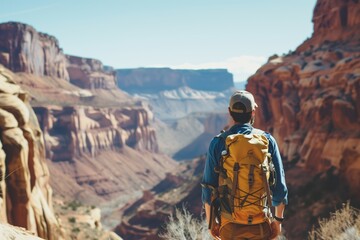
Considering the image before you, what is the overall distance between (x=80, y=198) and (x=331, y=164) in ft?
176

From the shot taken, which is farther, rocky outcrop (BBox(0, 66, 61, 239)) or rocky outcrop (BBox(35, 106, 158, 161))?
rocky outcrop (BBox(35, 106, 158, 161))

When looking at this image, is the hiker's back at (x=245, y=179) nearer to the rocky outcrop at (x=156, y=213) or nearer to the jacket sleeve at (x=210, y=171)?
the jacket sleeve at (x=210, y=171)

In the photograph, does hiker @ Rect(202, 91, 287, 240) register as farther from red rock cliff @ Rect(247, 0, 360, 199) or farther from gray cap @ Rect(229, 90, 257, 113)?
red rock cliff @ Rect(247, 0, 360, 199)

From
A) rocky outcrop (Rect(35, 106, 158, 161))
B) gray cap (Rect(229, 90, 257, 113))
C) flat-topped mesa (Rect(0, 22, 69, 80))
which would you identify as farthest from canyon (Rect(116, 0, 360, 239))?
flat-topped mesa (Rect(0, 22, 69, 80))

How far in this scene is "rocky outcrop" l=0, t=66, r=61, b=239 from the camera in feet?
46.7

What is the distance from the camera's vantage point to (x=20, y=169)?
1485 centimetres

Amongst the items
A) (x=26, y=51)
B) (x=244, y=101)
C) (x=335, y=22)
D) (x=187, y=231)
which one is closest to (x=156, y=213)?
(x=335, y=22)

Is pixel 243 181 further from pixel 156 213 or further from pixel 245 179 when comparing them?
pixel 156 213

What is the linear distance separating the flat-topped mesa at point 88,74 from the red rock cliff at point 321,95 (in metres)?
90.8

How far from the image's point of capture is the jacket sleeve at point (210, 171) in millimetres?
5141

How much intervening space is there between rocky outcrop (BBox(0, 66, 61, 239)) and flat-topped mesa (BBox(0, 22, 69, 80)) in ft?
Answer: 276

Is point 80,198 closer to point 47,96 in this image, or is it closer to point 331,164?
point 47,96

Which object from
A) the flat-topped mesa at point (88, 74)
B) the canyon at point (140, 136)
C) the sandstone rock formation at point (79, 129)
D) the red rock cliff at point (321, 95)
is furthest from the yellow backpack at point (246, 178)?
the flat-topped mesa at point (88, 74)

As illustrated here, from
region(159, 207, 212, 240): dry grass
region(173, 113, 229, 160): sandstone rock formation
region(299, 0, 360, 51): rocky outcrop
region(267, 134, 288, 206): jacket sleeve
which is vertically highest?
region(299, 0, 360, 51): rocky outcrop
